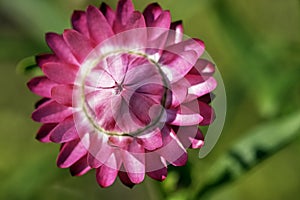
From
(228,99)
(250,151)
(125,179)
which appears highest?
(125,179)

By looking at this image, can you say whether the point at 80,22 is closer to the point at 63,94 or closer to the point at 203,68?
the point at 63,94

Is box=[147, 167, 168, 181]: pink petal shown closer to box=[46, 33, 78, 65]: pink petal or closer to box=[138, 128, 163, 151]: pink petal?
box=[138, 128, 163, 151]: pink petal

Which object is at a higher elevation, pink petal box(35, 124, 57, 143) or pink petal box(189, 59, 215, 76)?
pink petal box(189, 59, 215, 76)

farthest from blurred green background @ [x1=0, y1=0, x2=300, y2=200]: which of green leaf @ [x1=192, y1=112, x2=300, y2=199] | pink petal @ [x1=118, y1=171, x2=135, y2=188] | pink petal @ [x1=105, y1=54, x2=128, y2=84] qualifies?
pink petal @ [x1=105, y1=54, x2=128, y2=84]

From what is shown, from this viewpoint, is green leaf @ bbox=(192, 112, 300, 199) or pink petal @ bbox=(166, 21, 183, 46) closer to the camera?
pink petal @ bbox=(166, 21, 183, 46)

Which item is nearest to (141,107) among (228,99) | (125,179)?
(125,179)

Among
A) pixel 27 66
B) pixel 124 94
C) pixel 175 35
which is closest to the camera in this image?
pixel 124 94
